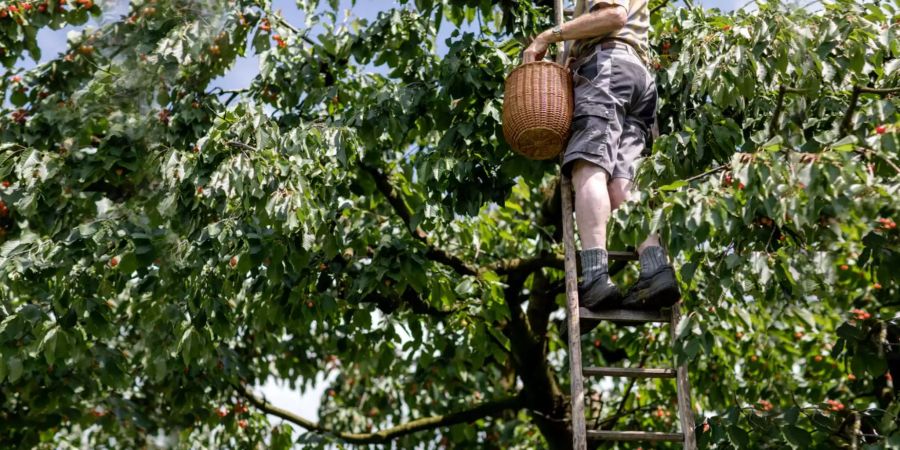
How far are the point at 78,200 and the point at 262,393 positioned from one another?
7.08 ft

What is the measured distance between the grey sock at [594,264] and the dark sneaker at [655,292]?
0.13 meters

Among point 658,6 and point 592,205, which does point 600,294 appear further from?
point 658,6

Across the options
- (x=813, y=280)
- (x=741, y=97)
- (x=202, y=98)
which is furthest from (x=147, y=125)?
(x=813, y=280)

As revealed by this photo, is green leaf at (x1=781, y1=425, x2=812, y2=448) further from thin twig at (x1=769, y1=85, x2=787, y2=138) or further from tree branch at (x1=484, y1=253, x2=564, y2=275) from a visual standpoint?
tree branch at (x1=484, y1=253, x2=564, y2=275)

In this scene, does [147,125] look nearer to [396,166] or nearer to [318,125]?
[318,125]

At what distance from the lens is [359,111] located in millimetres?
5305

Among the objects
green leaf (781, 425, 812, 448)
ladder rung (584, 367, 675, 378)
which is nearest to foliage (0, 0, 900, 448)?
green leaf (781, 425, 812, 448)

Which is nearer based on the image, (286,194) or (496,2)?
(286,194)

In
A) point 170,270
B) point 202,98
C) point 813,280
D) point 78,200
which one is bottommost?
point 813,280

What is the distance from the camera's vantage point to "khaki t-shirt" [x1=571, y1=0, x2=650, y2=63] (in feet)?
14.2

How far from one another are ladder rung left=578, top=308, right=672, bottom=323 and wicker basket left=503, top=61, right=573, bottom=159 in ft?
Result: 2.24

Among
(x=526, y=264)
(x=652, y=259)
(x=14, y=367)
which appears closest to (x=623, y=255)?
(x=652, y=259)

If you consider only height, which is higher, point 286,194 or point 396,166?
point 396,166

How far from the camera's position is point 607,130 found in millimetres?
4117
